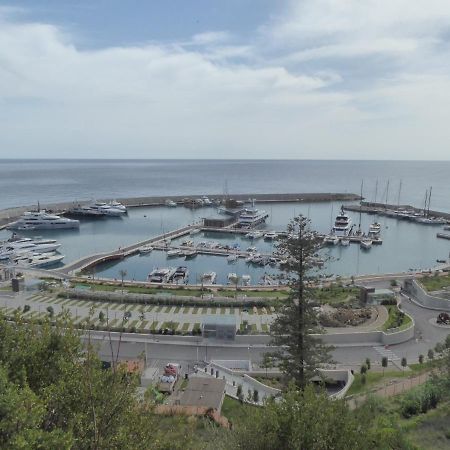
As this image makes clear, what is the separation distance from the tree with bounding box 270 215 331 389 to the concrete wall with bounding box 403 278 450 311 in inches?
576

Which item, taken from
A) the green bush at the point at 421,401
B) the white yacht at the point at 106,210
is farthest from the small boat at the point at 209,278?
the white yacht at the point at 106,210

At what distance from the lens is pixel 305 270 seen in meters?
16.5

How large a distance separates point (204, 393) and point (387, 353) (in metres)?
10.6

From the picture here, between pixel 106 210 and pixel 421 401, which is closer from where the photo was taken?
pixel 421 401

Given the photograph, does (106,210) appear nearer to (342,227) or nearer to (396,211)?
(342,227)

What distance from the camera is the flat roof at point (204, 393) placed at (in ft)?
47.9

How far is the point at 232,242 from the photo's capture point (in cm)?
5475

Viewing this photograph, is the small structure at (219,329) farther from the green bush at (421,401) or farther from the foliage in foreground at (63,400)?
the foliage in foreground at (63,400)

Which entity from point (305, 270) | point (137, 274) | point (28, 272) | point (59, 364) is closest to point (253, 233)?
point (137, 274)

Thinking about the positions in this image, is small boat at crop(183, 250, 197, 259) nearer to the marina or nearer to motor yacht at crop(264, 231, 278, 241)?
the marina

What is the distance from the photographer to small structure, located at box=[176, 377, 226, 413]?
14.6 m

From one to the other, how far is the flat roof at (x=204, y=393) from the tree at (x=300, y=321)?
2391 millimetres

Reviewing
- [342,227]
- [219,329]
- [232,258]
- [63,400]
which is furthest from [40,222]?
[63,400]

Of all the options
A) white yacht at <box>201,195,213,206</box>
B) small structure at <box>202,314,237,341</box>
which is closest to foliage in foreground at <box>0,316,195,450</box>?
small structure at <box>202,314,237,341</box>
